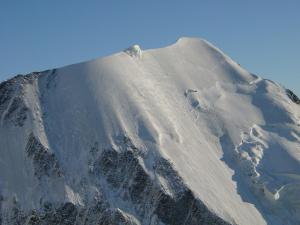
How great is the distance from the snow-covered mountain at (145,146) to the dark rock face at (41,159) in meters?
0.10

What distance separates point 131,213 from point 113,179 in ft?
12.4

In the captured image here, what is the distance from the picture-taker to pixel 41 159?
52.5m

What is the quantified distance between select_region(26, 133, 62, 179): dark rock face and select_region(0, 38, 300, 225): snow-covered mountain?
97 millimetres

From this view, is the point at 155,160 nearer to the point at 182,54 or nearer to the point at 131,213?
the point at 131,213

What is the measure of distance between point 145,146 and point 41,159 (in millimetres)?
9097

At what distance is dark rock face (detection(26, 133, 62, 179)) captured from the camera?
51.7m

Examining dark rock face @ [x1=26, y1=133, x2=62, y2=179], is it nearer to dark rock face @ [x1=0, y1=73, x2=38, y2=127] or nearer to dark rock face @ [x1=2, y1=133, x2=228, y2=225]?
dark rock face @ [x1=2, y1=133, x2=228, y2=225]

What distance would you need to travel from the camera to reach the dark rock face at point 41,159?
170 feet

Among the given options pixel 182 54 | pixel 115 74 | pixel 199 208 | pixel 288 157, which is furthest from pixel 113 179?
pixel 182 54

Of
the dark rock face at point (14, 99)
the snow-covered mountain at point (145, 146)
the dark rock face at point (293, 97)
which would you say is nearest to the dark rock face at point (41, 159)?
the snow-covered mountain at point (145, 146)

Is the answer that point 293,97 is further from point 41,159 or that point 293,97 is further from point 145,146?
point 41,159

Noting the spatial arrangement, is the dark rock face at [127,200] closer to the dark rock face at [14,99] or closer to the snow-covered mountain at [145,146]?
the snow-covered mountain at [145,146]

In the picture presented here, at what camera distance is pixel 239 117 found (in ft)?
196

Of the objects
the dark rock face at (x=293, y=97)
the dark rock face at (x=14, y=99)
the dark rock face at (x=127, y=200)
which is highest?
the dark rock face at (x=14, y=99)
